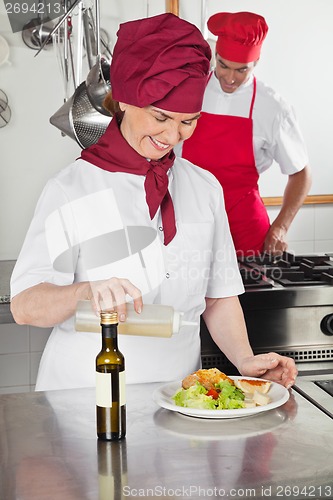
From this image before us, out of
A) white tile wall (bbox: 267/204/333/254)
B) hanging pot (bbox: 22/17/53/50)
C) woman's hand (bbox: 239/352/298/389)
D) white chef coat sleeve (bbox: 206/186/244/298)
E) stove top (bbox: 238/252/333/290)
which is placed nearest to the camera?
woman's hand (bbox: 239/352/298/389)

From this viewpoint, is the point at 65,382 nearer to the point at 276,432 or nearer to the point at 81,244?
the point at 81,244

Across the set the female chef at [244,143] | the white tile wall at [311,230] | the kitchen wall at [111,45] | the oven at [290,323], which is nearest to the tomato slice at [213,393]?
the oven at [290,323]

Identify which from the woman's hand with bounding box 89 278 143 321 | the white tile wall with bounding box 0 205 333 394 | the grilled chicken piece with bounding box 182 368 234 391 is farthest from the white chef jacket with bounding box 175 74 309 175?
the woman's hand with bounding box 89 278 143 321

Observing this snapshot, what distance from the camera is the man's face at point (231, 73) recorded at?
10.7 ft

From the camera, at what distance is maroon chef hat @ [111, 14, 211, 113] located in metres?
1.71

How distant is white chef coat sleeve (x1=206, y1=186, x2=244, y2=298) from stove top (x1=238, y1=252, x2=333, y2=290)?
607 millimetres

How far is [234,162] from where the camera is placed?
3.40 m

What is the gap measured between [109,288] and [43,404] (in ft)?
1.25

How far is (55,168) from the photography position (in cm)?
381

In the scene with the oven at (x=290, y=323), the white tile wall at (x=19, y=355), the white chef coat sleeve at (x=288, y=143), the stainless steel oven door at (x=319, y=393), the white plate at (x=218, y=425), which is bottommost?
the white tile wall at (x=19, y=355)

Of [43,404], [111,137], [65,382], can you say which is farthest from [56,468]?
[111,137]

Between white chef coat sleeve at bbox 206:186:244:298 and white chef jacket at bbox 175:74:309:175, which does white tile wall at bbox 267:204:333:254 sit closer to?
white chef jacket at bbox 175:74:309:175

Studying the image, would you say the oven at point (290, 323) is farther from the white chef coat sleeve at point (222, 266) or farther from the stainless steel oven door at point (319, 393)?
the stainless steel oven door at point (319, 393)

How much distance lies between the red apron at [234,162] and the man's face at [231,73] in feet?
0.41
